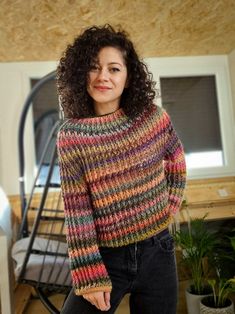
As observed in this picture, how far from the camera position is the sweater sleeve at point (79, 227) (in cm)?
79

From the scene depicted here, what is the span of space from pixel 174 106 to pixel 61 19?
55.3 inches

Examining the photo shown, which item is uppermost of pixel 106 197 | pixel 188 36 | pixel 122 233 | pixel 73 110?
pixel 188 36

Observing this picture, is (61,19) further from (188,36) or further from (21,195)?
(21,195)

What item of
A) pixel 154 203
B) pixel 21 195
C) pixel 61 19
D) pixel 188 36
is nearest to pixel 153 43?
pixel 188 36

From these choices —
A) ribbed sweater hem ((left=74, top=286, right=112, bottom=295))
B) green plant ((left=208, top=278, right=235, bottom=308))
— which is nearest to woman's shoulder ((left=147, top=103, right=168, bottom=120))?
ribbed sweater hem ((left=74, top=286, right=112, bottom=295))

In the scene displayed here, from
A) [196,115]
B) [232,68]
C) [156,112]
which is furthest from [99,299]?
[232,68]

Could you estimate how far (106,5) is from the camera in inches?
73.0

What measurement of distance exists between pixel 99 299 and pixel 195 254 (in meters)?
1.34

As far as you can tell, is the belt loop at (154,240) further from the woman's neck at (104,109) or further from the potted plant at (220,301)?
the potted plant at (220,301)

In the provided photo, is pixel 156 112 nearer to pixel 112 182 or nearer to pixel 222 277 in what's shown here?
pixel 112 182

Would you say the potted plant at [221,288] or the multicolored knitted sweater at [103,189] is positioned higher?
the multicolored knitted sweater at [103,189]

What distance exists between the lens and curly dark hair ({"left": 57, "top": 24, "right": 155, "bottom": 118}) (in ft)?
2.85

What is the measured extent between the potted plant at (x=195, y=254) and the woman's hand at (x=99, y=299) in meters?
1.24

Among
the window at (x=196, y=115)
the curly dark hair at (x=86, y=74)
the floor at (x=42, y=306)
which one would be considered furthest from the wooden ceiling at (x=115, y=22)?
the floor at (x=42, y=306)
